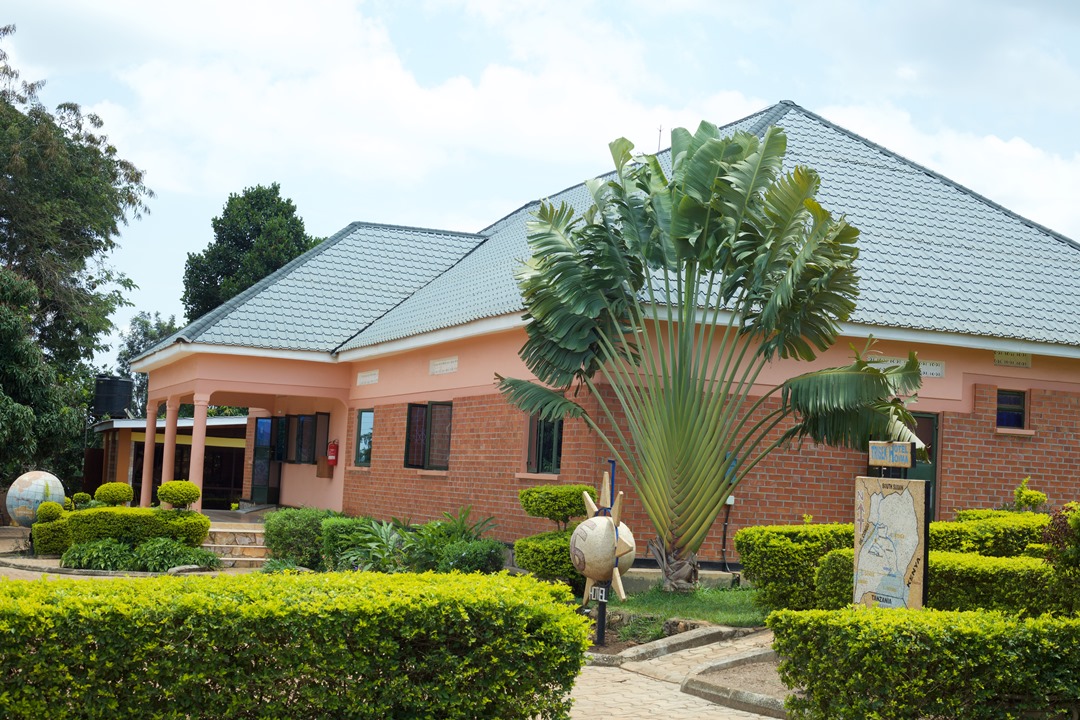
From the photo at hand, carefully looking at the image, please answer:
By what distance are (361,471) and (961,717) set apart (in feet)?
53.7

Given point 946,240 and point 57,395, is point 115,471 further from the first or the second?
Result: point 946,240

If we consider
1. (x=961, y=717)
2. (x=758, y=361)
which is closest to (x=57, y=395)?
(x=758, y=361)

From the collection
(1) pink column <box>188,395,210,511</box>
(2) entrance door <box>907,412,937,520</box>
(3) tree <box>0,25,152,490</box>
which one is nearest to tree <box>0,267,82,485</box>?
(3) tree <box>0,25,152,490</box>

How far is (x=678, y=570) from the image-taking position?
12.9 metres

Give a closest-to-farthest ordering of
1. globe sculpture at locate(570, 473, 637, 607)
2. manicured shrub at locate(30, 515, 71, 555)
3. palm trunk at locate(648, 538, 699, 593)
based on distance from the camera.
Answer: globe sculpture at locate(570, 473, 637, 607), palm trunk at locate(648, 538, 699, 593), manicured shrub at locate(30, 515, 71, 555)

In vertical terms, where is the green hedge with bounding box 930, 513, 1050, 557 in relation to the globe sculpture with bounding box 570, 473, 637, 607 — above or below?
above

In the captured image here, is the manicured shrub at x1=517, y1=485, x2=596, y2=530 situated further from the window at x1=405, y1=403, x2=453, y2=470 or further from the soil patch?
the window at x1=405, y1=403, x2=453, y2=470

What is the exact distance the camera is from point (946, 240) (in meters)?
17.4

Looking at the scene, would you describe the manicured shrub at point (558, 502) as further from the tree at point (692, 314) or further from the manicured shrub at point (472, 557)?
the manicured shrub at point (472, 557)

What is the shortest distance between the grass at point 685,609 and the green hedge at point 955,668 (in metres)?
4.72

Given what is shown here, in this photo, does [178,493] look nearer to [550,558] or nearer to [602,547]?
[550,558]

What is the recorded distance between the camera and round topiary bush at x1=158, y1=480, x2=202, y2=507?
1911 centimetres

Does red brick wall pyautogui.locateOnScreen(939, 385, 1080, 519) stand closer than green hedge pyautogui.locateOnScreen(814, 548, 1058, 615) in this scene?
No

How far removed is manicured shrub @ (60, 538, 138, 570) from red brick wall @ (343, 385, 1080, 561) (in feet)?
16.1
